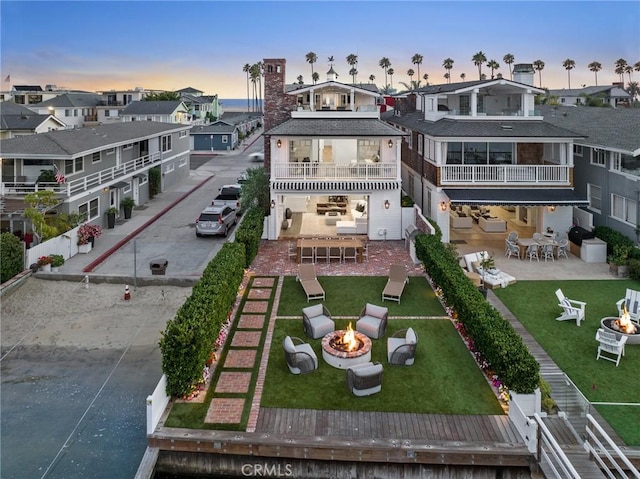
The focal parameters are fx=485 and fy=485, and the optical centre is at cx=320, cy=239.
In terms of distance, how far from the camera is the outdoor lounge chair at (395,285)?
17.8 m

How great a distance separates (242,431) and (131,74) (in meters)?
131

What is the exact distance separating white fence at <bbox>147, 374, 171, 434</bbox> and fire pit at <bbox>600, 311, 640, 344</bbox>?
12487 mm

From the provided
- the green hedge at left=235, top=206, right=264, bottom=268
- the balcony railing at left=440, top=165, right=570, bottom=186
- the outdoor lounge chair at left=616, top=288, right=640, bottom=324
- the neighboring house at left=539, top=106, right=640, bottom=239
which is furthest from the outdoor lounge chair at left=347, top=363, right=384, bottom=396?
the neighboring house at left=539, top=106, right=640, bottom=239

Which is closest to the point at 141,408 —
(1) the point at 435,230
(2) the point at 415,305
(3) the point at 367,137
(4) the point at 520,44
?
(2) the point at 415,305

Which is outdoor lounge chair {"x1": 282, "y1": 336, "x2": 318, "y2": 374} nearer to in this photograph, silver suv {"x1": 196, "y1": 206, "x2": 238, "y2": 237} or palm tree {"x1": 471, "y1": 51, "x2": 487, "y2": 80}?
silver suv {"x1": 196, "y1": 206, "x2": 238, "y2": 237}

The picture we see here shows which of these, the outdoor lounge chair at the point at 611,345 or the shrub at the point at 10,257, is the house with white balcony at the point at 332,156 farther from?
the outdoor lounge chair at the point at 611,345

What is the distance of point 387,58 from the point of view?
136 metres

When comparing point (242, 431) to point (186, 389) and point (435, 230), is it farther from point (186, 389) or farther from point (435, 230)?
point (435, 230)

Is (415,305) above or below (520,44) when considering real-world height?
below

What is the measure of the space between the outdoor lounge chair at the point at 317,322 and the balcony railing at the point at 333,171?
11.8 m

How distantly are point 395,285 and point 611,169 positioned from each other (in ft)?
46.5

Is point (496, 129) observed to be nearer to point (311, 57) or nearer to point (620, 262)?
point (620, 262)

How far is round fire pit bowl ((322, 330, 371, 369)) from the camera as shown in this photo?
12.8m

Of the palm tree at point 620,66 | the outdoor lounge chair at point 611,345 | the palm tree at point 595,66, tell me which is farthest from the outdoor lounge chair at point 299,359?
the palm tree at point 595,66
